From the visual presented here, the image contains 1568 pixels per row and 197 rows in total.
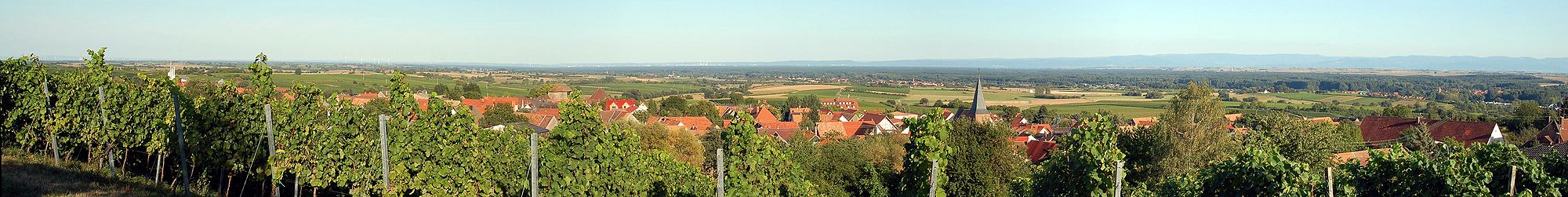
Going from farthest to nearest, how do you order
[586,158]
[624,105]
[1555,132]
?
1. [624,105]
2. [1555,132]
3. [586,158]

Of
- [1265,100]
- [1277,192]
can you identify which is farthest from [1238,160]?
[1265,100]

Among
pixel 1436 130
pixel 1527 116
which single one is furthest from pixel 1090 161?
pixel 1527 116

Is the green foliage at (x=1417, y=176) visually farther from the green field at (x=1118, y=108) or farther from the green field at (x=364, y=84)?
the green field at (x=1118, y=108)

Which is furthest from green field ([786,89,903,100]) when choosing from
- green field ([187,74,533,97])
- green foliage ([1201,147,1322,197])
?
green foliage ([1201,147,1322,197])

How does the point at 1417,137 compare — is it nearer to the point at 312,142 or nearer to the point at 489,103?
the point at 312,142

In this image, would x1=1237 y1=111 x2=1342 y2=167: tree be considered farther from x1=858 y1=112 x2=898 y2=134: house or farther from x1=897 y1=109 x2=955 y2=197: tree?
x1=858 y1=112 x2=898 y2=134: house

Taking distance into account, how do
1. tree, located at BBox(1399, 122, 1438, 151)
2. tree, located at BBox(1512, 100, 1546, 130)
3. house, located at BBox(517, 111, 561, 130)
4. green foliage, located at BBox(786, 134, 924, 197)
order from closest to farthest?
green foliage, located at BBox(786, 134, 924, 197), tree, located at BBox(1399, 122, 1438, 151), house, located at BBox(517, 111, 561, 130), tree, located at BBox(1512, 100, 1546, 130)
